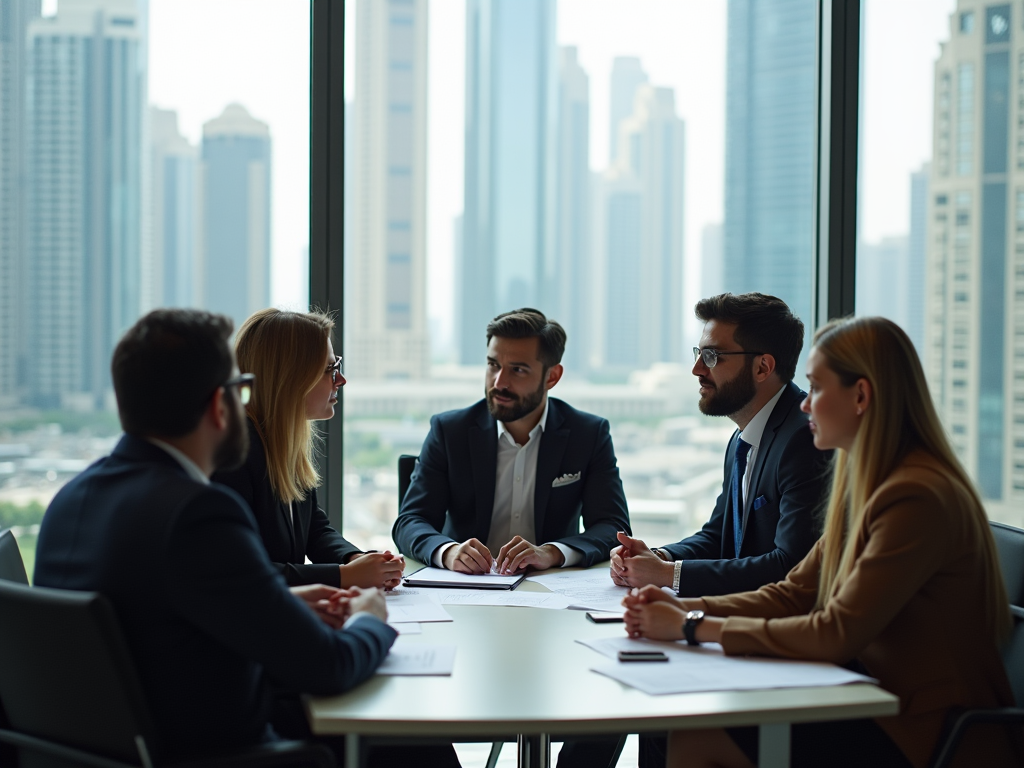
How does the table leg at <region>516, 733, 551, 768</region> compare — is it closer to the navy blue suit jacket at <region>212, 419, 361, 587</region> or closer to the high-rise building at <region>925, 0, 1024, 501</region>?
the navy blue suit jacket at <region>212, 419, 361, 587</region>

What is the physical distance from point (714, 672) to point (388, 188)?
2462 mm

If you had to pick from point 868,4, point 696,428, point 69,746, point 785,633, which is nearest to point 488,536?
point 696,428

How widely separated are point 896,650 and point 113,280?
114 inches

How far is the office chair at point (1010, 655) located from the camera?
5.63 ft

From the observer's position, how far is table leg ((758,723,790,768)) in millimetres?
1561

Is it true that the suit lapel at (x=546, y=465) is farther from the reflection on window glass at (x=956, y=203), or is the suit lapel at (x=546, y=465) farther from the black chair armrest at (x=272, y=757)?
the black chair armrest at (x=272, y=757)

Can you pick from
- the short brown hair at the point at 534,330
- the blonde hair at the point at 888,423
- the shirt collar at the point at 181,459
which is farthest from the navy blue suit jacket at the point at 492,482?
the shirt collar at the point at 181,459

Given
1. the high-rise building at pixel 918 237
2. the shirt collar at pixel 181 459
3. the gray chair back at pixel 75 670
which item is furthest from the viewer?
the high-rise building at pixel 918 237

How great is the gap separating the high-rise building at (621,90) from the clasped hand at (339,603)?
2331 millimetres

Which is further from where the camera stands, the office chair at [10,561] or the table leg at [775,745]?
the office chair at [10,561]

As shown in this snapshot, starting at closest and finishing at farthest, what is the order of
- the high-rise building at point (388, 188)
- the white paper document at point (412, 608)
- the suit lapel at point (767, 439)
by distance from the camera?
the white paper document at point (412, 608), the suit lapel at point (767, 439), the high-rise building at point (388, 188)

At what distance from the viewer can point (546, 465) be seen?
317cm

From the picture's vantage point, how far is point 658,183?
3703 millimetres

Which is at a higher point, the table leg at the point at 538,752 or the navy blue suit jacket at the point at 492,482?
the navy blue suit jacket at the point at 492,482
